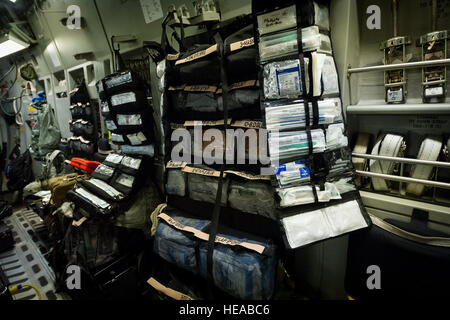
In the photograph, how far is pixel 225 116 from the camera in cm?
161

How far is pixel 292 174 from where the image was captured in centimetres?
133

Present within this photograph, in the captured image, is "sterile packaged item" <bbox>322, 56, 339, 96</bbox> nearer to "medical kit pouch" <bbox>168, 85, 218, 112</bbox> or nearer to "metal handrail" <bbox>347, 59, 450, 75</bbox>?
"metal handrail" <bbox>347, 59, 450, 75</bbox>

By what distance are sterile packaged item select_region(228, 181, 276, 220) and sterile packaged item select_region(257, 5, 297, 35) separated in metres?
0.90

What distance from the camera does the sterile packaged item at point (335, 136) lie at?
1359 mm

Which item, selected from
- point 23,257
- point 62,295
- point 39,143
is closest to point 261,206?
point 62,295

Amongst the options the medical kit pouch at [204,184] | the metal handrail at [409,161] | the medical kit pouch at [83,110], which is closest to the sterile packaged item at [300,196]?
the metal handrail at [409,161]

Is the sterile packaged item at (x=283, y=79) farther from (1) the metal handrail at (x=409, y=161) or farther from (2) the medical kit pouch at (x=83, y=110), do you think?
(2) the medical kit pouch at (x=83, y=110)

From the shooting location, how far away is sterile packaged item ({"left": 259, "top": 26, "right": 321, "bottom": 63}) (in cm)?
123

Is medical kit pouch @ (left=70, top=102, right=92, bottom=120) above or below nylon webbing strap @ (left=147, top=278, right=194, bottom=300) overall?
above

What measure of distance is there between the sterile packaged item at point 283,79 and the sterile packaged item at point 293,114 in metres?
0.05

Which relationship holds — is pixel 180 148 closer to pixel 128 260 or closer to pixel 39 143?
pixel 128 260

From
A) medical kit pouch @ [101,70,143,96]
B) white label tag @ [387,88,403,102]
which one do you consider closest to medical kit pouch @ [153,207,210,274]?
medical kit pouch @ [101,70,143,96]

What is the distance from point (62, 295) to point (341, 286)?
266 cm

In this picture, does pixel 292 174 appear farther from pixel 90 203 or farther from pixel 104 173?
pixel 104 173
